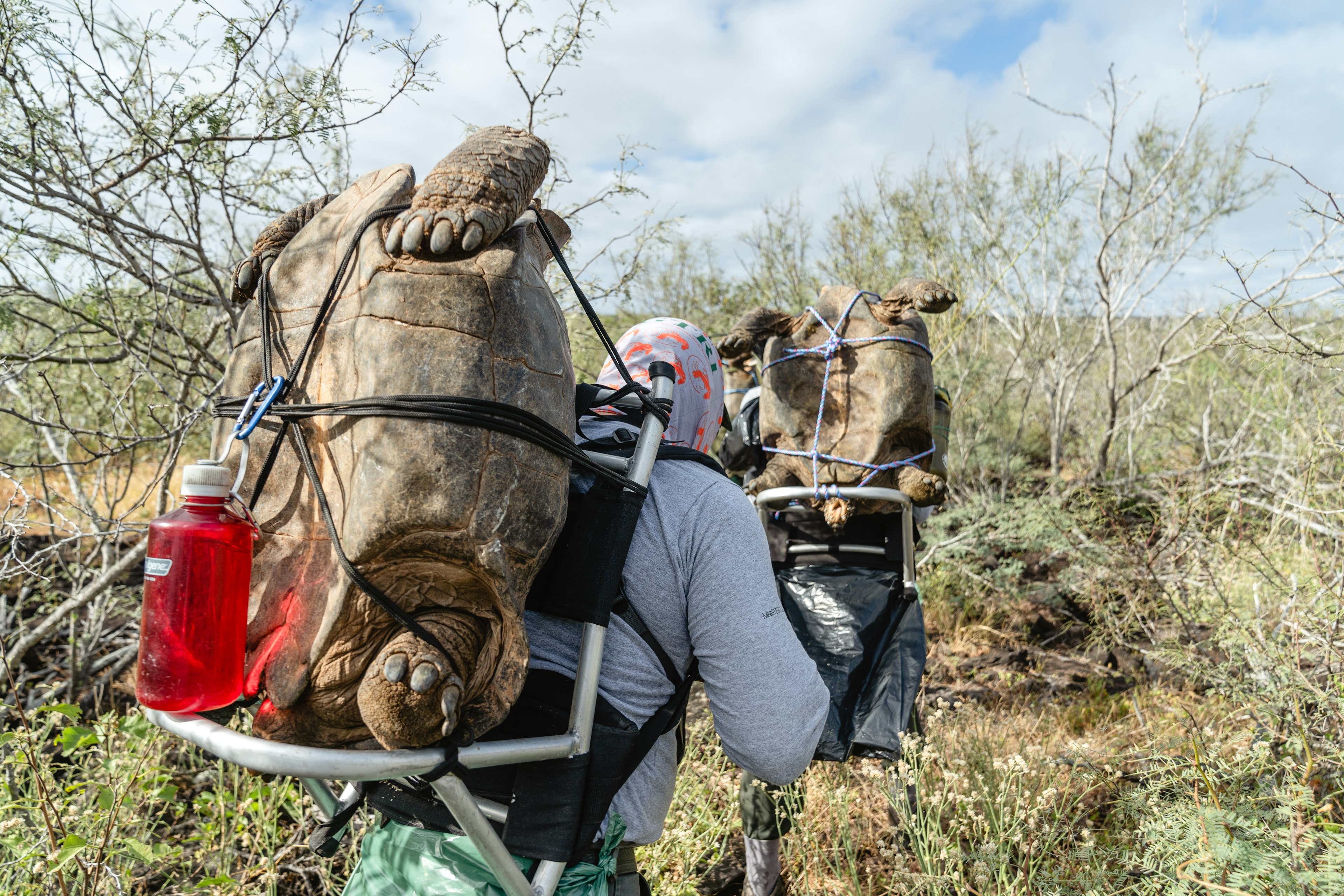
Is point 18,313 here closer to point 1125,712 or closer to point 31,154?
point 31,154

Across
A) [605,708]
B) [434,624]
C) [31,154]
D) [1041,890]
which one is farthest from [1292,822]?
[31,154]

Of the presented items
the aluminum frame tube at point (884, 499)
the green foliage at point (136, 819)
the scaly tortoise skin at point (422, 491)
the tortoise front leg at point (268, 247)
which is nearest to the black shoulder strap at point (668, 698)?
the scaly tortoise skin at point (422, 491)

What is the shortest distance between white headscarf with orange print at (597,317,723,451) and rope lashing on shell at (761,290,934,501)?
38.2 inches

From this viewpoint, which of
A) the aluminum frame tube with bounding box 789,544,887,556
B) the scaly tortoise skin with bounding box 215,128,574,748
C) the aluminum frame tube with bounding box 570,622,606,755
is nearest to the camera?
the scaly tortoise skin with bounding box 215,128,574,748

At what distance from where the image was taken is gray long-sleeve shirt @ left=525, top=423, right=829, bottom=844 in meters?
1.33

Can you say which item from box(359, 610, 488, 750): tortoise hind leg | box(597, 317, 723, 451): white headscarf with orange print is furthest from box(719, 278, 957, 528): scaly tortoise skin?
box(359, 610, 488, 750): tortoise hind leg

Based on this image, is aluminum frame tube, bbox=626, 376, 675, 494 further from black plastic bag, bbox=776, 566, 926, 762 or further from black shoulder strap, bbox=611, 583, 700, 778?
black plastic bag, bbox=776, 566, 926, 762

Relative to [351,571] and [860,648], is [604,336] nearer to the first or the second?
[351,571]

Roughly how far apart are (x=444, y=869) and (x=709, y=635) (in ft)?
2.03

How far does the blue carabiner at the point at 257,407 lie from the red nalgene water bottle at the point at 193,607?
7 centimetres

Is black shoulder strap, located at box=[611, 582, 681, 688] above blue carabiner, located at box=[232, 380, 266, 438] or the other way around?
the other way around

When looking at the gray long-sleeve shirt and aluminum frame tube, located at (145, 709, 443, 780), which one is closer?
aluminum frame tube, located at (145, 709, 443, 780)

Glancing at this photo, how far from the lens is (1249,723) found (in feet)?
11.8

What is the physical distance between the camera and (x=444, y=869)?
1362 mm
